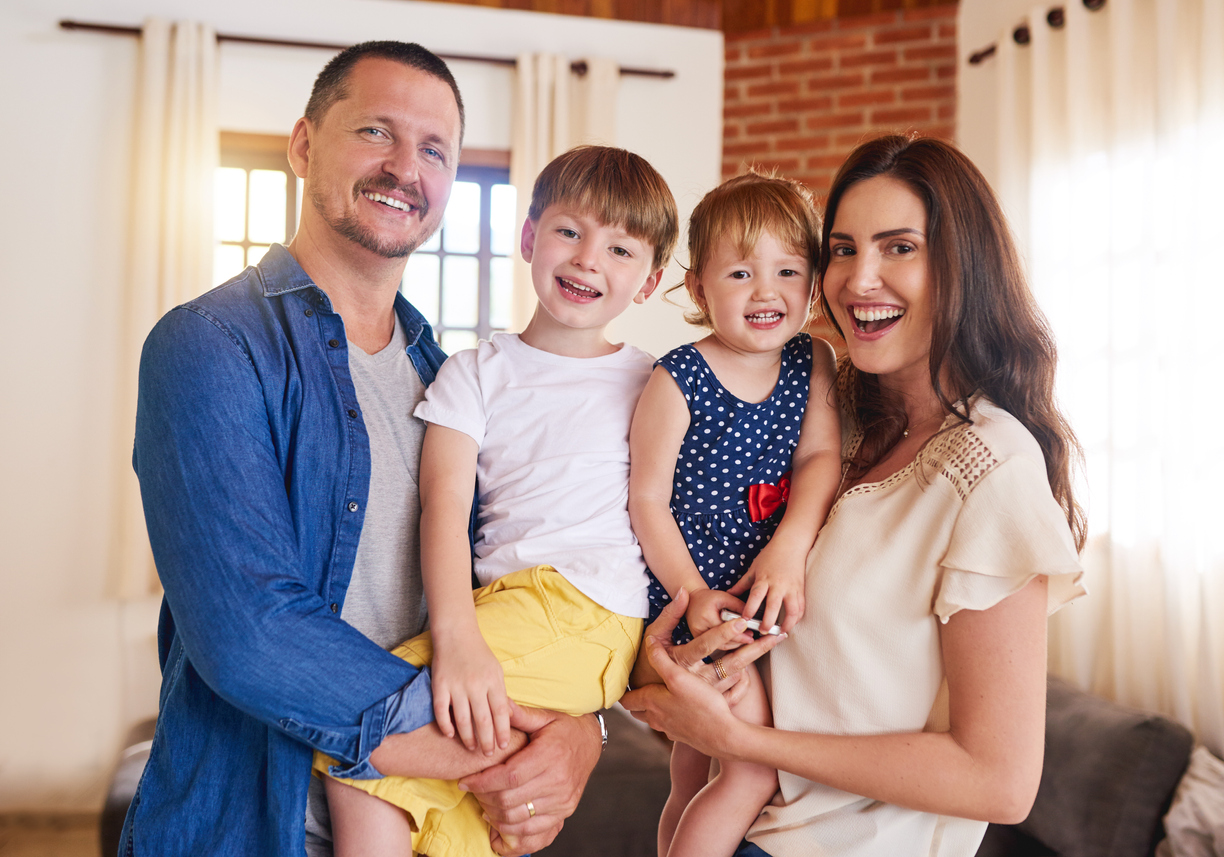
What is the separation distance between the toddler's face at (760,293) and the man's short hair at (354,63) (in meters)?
0.56

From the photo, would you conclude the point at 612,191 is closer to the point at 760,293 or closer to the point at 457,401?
the point at 760,293

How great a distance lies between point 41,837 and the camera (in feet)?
11.8

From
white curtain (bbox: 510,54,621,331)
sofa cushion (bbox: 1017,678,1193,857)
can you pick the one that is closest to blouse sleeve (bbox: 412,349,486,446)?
sofa cushion (bbox: 1017,678,1193,857)

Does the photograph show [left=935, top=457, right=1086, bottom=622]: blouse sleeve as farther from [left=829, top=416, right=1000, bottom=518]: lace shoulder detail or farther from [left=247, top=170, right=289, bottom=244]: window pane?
[left=247, top=170, right=289, bottom=244]: window pane

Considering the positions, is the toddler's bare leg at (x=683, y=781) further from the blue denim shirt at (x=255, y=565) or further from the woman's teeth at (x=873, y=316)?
the woman's teeth at (x=873, y=316)

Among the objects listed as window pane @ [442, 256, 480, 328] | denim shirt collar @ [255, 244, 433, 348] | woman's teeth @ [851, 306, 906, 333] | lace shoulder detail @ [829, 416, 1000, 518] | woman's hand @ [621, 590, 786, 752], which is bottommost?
woman's hand @ [621, 590, 786, 752]

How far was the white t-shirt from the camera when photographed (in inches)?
52.7

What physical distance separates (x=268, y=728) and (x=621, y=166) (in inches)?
41.0

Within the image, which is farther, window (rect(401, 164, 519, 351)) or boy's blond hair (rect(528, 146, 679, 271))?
window (rect(401, 164, 519, 351))

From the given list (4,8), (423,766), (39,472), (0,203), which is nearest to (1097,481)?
(423,766)

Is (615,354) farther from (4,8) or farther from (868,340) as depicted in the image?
(4,8)

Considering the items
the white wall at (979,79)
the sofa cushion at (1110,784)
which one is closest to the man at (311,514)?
the sofa cushion at (1110,784)

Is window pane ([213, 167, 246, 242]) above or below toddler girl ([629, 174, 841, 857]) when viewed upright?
above

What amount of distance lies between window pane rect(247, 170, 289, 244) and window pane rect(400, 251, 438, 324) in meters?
0.64
